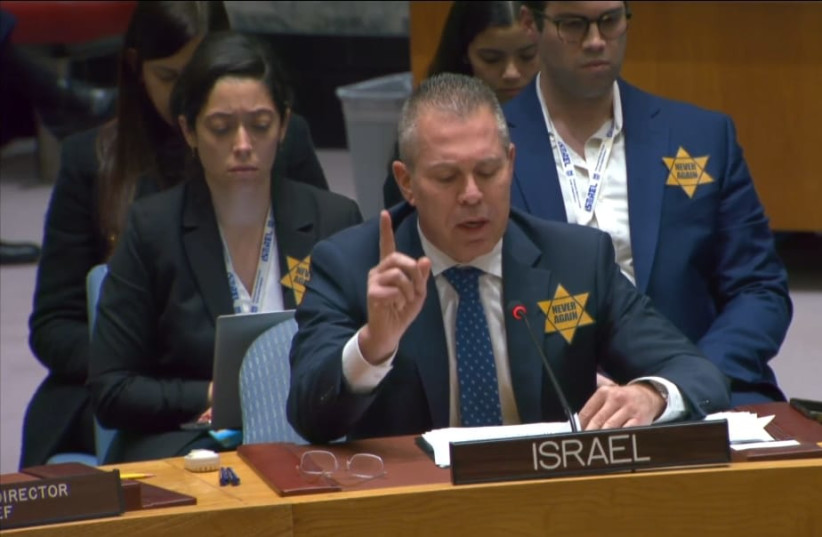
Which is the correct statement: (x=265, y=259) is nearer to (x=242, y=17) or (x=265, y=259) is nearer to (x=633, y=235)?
(x=633, y=235)

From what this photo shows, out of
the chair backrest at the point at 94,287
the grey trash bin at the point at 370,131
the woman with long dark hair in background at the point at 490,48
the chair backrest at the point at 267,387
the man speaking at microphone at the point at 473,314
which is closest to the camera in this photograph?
the man speaking at microphone at the point at 473,314

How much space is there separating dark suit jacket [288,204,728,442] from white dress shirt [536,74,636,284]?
0.58 m

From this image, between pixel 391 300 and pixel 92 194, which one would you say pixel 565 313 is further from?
pixel 92 194

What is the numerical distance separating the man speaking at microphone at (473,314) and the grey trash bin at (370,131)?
3.92 metres

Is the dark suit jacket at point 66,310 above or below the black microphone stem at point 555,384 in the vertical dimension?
above

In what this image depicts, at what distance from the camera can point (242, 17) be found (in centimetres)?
949

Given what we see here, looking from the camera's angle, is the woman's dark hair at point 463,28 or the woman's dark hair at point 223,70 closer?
the woman's dark hair at point 223,70

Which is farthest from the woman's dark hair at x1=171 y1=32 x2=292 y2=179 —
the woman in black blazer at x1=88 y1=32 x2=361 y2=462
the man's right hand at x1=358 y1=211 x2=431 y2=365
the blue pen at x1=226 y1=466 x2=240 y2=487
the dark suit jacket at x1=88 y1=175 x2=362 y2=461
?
the blue pen at x1=226 y1=466 x2=240 y2=487

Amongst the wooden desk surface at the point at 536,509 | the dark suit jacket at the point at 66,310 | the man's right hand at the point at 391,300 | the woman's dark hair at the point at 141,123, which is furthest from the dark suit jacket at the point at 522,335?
the woman's dark hair at the point at 141,123

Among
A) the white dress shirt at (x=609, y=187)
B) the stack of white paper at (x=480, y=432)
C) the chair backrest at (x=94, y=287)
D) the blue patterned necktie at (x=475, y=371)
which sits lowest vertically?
the stack of white paper at (x=480, y=432)

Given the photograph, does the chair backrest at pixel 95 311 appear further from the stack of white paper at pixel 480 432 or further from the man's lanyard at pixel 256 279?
the stack of white paper at pixel 480 432

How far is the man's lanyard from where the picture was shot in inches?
148

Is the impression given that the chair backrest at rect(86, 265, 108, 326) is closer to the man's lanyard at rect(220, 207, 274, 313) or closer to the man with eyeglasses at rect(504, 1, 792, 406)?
the man's lanyard at rect(220, 207, 274, 313)

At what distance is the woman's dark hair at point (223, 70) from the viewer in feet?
12.3
